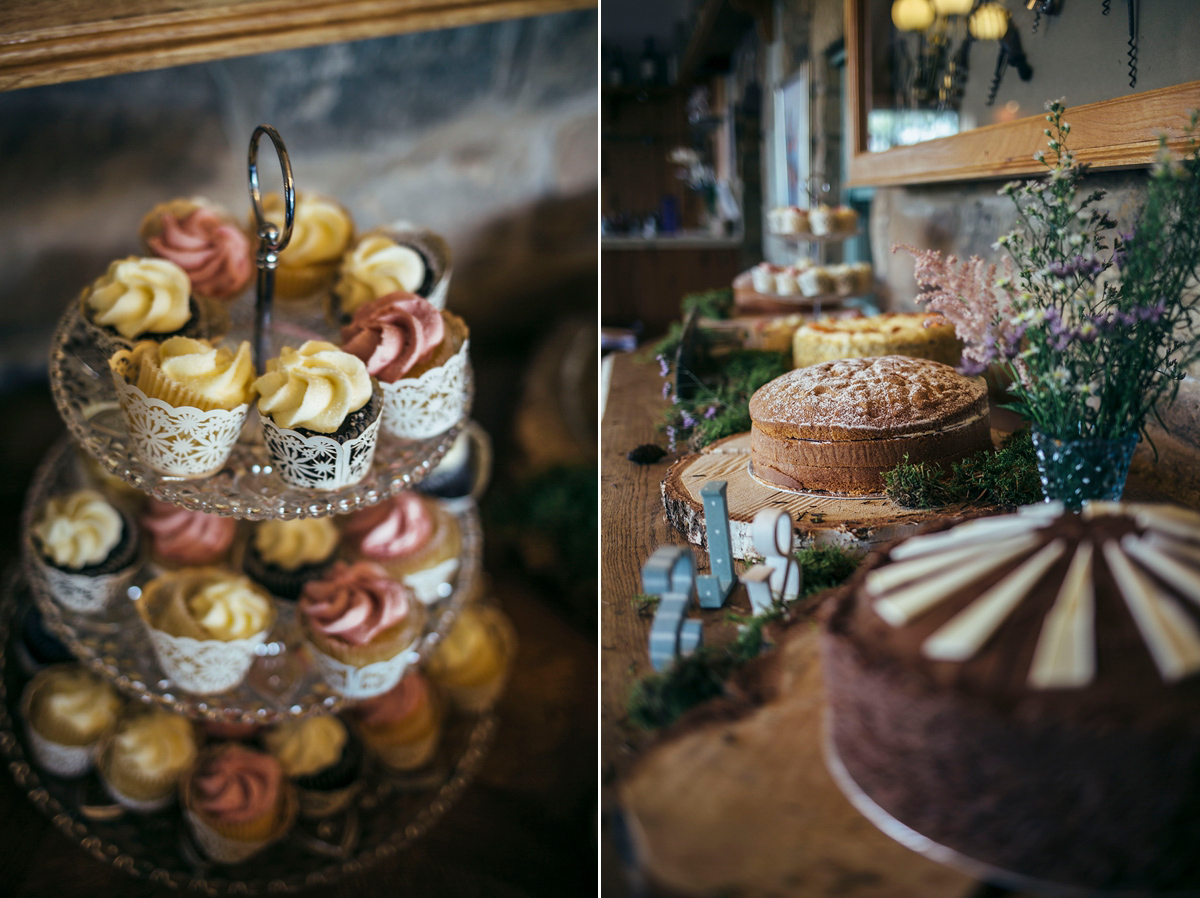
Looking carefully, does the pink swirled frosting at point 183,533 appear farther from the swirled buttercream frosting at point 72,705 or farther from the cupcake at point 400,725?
the cupcake at point 400,725

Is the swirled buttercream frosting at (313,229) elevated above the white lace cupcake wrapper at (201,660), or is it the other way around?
the swirled buttercream frosting at (313,229)

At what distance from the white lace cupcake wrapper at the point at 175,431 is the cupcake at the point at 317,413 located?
0.04m

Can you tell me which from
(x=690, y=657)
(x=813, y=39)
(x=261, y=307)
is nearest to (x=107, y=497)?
(x=261, y=307)

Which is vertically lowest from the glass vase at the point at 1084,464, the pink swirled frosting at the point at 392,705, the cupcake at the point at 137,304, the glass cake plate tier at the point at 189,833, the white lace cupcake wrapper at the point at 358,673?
the glass cake plate tier at the point at 189,833

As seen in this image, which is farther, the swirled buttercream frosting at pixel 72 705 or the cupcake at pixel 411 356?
the swirled buttercream frosting at pixel 72 705

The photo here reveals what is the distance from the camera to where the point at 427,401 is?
786 mm

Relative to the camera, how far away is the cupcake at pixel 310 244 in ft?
3.05

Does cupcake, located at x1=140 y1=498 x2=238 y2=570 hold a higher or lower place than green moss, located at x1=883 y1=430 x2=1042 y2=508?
lower

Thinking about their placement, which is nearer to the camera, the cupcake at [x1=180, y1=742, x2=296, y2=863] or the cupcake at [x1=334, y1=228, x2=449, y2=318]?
the cupcake at [x1=334, y1=228, x2=449, y2=318]

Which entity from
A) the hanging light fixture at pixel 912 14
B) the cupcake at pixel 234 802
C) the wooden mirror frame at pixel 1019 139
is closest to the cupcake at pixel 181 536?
the cupcake at pixel 234 802

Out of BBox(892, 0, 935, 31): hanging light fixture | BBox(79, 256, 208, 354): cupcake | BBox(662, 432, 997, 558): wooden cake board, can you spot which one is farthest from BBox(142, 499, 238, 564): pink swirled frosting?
BBox(892, 0, 935, 31): hanging light fixture

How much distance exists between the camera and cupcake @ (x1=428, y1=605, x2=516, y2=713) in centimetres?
130

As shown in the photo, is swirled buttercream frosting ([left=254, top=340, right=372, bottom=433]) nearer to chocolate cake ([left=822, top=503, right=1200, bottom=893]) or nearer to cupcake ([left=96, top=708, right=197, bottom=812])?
chocolate cake ([left=822, top=503, right=1200, bottom=893])

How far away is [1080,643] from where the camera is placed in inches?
15.3
